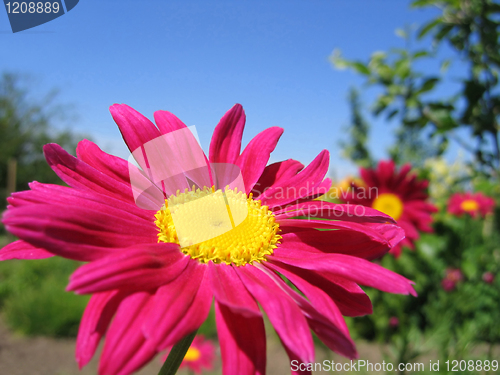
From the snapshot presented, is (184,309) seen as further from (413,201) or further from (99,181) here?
(413,201)

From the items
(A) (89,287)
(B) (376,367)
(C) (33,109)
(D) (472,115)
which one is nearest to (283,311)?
(A) (89,287)

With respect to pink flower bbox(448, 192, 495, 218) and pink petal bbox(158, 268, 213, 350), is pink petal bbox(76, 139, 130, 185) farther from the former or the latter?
pink flower bbox(448, 192, 495, 218)

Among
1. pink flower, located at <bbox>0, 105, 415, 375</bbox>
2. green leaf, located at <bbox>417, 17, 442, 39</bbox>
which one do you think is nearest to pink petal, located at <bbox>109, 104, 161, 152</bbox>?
pink flower, located at <bbox>0, 105, 415, 375</bbox>

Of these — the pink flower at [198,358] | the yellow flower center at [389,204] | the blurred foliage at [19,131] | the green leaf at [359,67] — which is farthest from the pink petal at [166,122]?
the blurred foliage at [19,131]

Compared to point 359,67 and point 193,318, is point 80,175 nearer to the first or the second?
point 193,318

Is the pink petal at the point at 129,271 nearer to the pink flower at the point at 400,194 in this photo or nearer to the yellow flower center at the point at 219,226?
the yellow flower center at the point at 219,226
